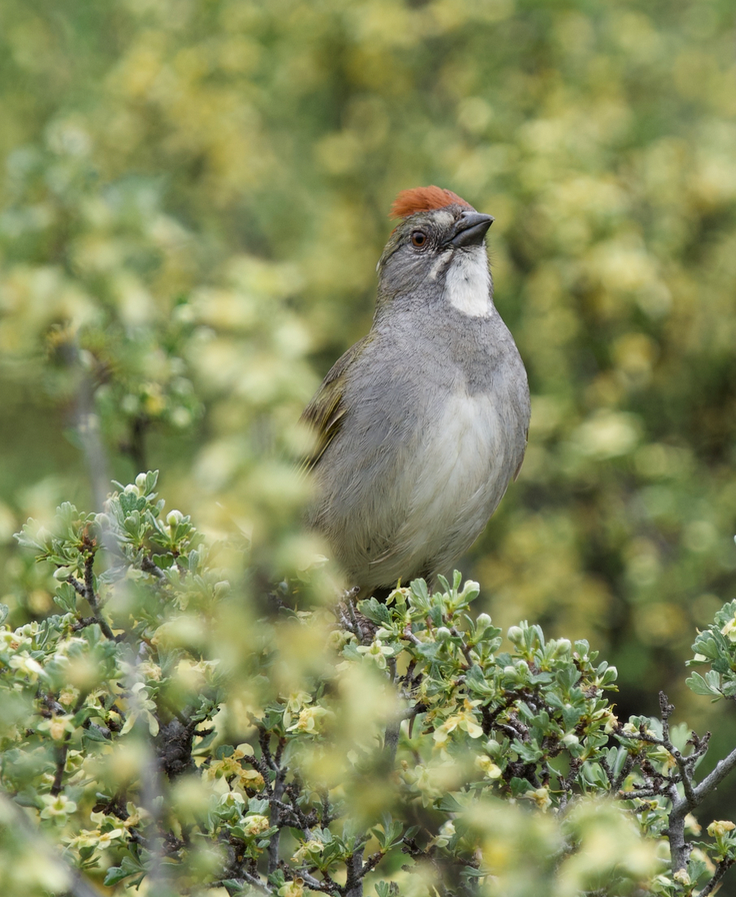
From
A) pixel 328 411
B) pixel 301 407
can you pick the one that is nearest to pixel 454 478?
pixel 328 411

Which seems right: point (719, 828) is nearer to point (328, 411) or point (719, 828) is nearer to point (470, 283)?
point (328, 411)

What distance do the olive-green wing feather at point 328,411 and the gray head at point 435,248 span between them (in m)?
0.42

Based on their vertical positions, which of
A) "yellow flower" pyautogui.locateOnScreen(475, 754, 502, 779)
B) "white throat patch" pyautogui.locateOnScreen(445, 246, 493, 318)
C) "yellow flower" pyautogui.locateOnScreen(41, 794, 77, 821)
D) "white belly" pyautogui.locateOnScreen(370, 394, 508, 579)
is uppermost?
"white throat patch" pyautogui.locateOnScreen(445, 246, 493, 318)

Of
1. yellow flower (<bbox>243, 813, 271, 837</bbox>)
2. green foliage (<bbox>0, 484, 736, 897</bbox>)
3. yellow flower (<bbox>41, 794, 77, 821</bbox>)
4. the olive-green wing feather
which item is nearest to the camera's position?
yellow flower (<bbox>41, 794, 77, 821</bbox>)

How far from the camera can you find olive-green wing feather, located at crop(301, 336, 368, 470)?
483 cm

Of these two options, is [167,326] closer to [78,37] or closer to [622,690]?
[78,37]

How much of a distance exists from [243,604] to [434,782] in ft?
2.59

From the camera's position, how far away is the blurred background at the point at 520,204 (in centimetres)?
588

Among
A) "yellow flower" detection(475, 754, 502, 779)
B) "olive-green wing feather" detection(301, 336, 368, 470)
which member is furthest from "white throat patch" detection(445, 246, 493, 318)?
"yellow flower" detection(475, 754, 502, 779)

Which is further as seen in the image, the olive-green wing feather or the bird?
the olive-green wing feather

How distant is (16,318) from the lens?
3.48 meters

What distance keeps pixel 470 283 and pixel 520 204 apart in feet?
4.14

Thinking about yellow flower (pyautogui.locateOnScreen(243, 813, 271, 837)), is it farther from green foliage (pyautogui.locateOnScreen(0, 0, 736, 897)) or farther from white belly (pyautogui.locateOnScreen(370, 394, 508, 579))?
white belly (pyautogui.locateOnScreen(370, 394, 508, 579))

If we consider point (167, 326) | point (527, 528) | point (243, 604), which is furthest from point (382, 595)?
point (243, 604)
